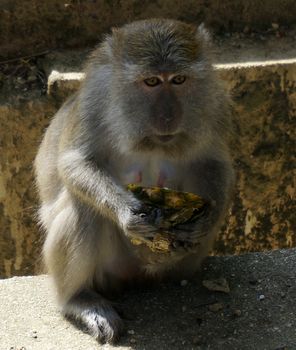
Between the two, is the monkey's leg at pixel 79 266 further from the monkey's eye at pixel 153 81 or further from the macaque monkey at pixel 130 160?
the monkey's eye at pixel 153 81

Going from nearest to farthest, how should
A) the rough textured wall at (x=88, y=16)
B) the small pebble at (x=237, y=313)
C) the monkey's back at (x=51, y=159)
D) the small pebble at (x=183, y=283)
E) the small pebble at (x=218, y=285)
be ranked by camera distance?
the small pebble at (x=237, y=313)
the small pebble at (x=218, y=285)
the small pebble at (x=183, y=283)
the monkey's back at (x=51, y=159)
the rough textured wall at (x=88, y=16)

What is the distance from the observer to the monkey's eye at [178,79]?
15.4ft

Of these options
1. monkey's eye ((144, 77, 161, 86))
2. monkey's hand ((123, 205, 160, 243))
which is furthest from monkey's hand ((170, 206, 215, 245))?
monkey's eye ((144, 77, 161, 86))

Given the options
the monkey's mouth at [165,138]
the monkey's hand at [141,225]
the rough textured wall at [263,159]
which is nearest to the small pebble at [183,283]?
the monkey's hand at [141,225]

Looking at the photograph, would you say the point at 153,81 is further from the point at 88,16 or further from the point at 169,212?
the point at 88,16

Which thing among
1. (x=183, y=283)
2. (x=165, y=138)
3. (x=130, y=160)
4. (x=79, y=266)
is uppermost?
(x=165, y=138)

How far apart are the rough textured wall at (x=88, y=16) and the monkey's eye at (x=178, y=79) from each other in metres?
3.34

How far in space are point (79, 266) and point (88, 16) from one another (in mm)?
3567

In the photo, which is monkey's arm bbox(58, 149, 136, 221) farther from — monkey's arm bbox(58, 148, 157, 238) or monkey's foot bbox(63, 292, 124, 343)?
monkey's foot bbox(63, 292, 124, 343)

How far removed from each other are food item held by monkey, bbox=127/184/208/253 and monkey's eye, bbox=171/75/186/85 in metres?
0.61

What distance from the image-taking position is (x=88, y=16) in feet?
25.9

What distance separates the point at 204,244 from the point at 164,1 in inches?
133

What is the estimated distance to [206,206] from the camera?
4.87 metres

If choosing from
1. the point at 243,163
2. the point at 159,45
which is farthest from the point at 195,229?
the point at 243,163
